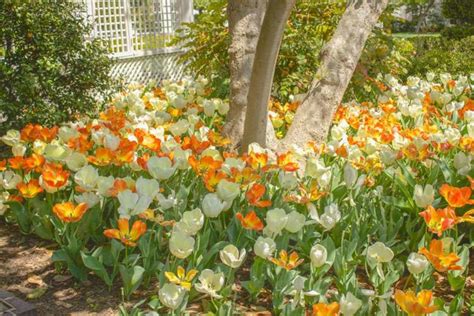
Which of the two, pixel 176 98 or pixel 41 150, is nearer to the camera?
pixel 41 150

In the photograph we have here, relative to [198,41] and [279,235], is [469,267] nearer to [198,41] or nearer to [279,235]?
[279,235]

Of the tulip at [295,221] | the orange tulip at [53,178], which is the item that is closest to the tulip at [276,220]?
the tulip at [295,221]

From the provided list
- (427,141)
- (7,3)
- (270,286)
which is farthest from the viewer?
(7,3)

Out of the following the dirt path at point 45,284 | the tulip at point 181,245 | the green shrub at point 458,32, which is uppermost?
the tulip at point 181,245

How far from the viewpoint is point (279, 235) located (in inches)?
140

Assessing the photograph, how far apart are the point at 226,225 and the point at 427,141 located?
155 centimetres

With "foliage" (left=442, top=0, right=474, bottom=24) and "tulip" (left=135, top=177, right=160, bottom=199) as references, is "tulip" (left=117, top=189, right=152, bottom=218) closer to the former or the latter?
"tulip" (left=135, top=177, right=160, bottom=199)

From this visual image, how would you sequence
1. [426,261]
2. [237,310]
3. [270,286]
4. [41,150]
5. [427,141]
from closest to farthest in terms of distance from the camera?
[426,261], [237,310], [270,286], [41,150], [427,141]

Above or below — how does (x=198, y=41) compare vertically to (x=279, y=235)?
above

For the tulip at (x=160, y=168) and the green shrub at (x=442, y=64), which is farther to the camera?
the green shrub at (x=442, y=64)

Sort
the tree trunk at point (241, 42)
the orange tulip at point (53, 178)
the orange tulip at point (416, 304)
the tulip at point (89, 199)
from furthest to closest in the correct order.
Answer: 1. the tree trunk at point (241, 42)
2. the orange tulip at point (53, 178)
3. the tulip at point (89, 199)
4. the orange tulip at point (416, 304)

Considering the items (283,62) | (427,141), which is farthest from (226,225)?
(283,62)

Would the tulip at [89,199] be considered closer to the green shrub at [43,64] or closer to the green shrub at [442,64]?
the green shrub at [43,64]

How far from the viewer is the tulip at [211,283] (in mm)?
2871
